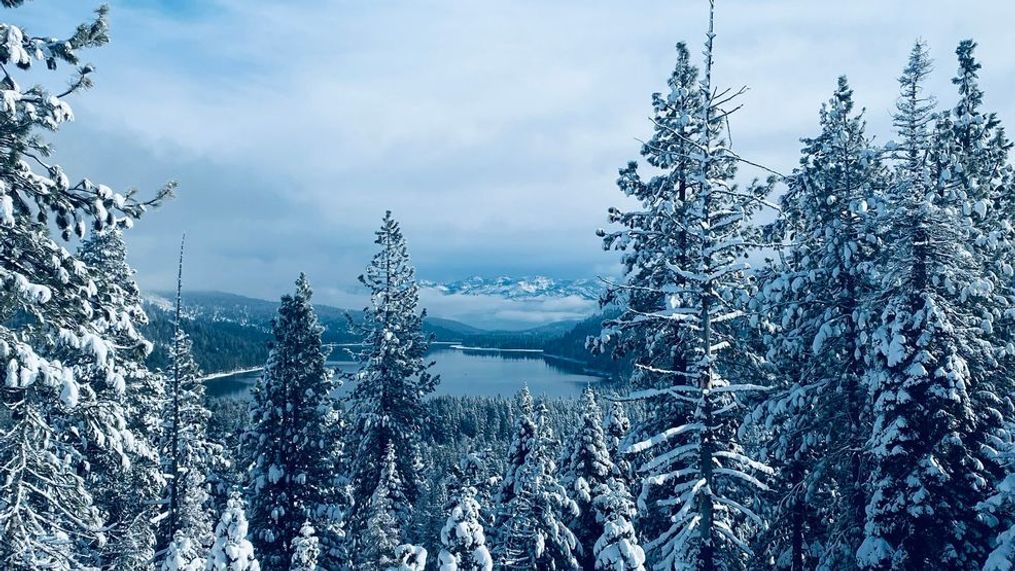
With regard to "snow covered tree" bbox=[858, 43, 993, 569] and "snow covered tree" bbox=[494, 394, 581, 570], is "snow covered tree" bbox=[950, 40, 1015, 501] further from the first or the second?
"snow covered tree" bbox=[494, 394, 581, 570]

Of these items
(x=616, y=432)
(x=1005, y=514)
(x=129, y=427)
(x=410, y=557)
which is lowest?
(x=410, y=557)

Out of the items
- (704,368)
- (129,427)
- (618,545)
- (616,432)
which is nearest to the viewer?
(704,368)

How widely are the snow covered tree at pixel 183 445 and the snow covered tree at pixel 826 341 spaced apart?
17.0 metres

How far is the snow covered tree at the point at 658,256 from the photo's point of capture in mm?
13984

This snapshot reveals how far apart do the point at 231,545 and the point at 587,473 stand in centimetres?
1192

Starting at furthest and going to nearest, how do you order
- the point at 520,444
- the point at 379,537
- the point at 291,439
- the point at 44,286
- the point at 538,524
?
the point at 291,439 < the point at 520,444 < the point at 379,537 < the point at 538,524 < the point at 44,286

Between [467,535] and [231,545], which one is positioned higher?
[467,535]

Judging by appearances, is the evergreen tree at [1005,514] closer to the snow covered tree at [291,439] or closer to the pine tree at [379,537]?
the pine tree at [379,537]

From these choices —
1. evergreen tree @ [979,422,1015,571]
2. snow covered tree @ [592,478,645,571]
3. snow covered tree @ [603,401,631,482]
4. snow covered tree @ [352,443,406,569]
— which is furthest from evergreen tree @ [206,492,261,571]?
Result: snow covered tree @ [603,401,631,482]

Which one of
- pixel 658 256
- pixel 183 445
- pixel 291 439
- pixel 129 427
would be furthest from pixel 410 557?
pixel 183 445

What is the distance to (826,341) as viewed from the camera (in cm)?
1438

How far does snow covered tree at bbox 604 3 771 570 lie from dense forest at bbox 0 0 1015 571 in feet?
0.27

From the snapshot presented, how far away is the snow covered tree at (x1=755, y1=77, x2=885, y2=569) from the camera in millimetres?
13891

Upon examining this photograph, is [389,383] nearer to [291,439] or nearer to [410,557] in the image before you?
[291,439]
